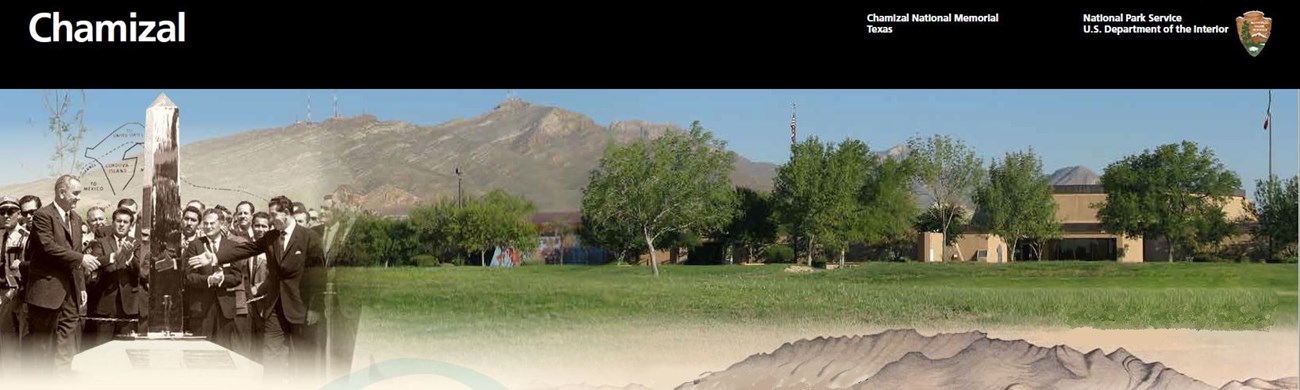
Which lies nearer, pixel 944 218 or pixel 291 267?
pixel 291 267

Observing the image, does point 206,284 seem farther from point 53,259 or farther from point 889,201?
point 889,201

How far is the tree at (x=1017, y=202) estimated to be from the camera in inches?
739

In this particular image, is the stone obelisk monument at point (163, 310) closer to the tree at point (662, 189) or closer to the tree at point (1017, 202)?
A: the tree at point (662, 189)

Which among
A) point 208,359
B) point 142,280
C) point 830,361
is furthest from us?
point 830,361

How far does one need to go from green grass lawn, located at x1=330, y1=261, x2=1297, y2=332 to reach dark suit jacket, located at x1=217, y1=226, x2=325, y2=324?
733cm

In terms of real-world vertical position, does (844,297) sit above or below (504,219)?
below

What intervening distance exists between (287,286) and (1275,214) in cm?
1416

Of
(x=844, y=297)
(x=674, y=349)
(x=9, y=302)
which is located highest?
(x=9, y=302)

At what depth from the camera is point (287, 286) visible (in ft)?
37.3

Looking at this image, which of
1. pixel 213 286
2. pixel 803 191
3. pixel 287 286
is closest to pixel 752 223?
pixel 803 191

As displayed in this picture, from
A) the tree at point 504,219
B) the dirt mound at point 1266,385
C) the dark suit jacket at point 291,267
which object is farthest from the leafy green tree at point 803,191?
the dark suit jacket at point 291,267
